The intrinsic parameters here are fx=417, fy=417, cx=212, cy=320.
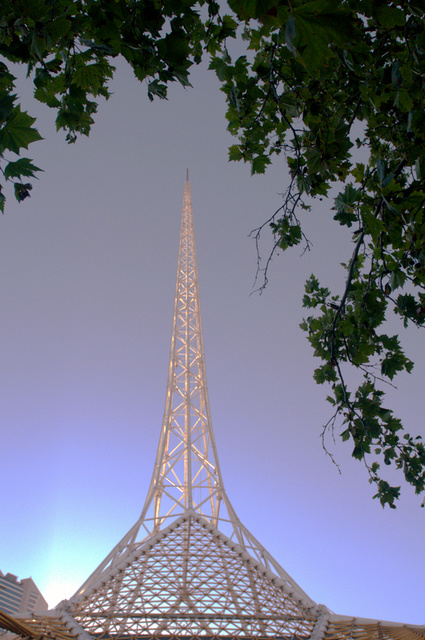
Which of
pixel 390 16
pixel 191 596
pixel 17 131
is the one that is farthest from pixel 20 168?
pixel 191 596

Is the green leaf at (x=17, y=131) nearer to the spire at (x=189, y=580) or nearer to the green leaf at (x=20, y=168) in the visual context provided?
the green leaf at (x=20, y=168)

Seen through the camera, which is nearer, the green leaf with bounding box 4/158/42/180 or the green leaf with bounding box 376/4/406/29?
the green leaf with bounding box 4/158/42/180

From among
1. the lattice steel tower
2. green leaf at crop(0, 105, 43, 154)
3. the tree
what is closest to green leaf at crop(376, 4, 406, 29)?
the tree

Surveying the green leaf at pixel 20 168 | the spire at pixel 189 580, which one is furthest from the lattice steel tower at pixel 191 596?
the green leaf at pixel 20 168

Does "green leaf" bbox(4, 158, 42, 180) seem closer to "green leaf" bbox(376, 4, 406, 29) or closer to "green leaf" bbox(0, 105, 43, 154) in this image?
"green leaf" bbox(0, 105, 43, 154)

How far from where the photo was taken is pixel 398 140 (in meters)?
2.30

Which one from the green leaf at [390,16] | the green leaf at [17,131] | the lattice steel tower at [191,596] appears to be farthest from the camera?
the lattice steel tower at [191,596]

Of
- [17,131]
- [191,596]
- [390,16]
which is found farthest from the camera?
[191,596]

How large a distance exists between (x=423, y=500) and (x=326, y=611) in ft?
23.2

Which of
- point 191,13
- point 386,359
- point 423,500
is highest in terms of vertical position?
point 191,13

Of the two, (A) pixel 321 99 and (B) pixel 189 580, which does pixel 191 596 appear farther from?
(A) pixel 321 99

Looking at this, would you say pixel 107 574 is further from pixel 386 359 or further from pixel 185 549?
pixel 386 359

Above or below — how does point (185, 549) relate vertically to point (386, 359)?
below

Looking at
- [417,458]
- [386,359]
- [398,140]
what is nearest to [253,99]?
[398,140]
